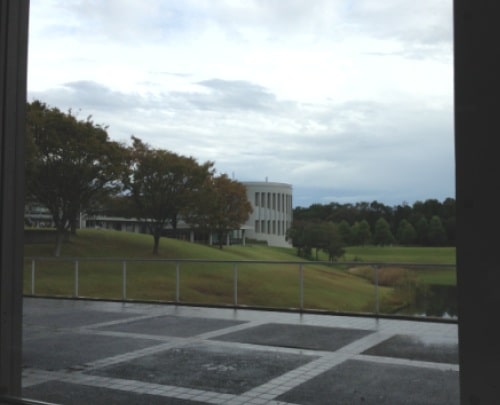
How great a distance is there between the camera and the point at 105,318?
33.8 feet

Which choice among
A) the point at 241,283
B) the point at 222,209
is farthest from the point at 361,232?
the point at 241,283

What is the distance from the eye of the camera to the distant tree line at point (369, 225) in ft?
76.8

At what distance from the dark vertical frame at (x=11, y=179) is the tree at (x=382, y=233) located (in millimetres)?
28043

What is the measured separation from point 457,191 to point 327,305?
18185 mm

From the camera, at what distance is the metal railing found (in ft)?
35.7

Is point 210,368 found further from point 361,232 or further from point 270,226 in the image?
point 270,226

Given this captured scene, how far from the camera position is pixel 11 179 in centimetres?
410

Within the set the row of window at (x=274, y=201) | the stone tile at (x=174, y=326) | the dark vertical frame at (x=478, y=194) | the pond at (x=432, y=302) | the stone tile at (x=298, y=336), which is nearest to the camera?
the dark vertical frame at (x=478, y=194)

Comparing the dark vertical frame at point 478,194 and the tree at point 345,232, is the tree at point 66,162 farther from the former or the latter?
the dark vertical frame at point 478,194

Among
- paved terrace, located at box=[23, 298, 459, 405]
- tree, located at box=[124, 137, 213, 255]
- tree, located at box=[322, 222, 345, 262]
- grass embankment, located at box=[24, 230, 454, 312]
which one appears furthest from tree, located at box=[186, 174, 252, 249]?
paved terrace, located at box=[23, 298, 459, 405]

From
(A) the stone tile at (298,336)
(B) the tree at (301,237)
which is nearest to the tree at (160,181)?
(B) the tree at (301,237)

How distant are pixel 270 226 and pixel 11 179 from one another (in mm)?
59474

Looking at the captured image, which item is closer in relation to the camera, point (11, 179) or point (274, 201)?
point (11, 179)

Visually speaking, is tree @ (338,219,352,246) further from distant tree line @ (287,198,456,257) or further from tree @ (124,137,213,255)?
tree @ (124,137,213,255)
